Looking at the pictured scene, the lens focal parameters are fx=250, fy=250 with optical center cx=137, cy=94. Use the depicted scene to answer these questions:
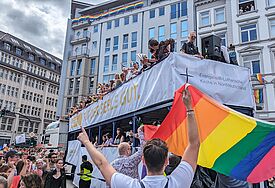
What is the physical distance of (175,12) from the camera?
3428cm

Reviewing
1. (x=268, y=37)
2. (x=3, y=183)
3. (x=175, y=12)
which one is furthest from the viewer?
(x=175, y=12)

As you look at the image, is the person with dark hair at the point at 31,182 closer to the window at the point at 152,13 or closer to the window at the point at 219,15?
the window at the point at 219,15

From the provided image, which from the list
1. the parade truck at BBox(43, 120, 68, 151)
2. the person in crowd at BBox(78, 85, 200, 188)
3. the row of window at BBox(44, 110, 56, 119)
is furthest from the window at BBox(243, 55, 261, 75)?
the row of window at BBox(44, 110, 56, 119)

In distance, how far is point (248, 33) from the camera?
24688 millimetres

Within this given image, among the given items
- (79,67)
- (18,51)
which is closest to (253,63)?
(79,67)

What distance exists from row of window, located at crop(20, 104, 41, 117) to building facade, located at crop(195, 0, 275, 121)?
4651 cm

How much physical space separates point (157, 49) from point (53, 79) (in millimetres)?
66524

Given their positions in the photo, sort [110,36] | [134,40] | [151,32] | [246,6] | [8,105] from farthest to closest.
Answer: [8,105]
[110,36]
[134,40]
[151,32]
[246,6]

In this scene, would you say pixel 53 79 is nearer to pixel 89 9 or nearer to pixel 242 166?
pixel 89 9

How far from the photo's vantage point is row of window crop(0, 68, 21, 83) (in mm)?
53875

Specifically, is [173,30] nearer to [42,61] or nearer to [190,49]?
[190,49]

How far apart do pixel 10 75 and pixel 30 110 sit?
31.7ft

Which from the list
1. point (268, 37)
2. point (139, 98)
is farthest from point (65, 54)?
point (139, 98)

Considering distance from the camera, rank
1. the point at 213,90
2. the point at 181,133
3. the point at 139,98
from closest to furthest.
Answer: the point at 181,133 < the point at 213,90 < the point at 139,98
